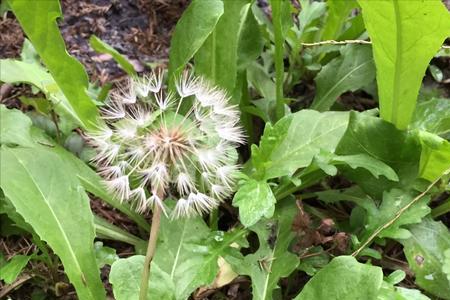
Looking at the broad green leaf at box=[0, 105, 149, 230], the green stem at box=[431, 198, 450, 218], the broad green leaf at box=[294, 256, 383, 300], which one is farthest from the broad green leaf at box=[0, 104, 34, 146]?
the green stem at box=[431, 198, 450, 218]

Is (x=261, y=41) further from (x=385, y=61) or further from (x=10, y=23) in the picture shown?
(x=10, y=23)

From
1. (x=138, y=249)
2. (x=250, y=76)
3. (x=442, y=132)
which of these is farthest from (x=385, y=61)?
(x=138, y=249)

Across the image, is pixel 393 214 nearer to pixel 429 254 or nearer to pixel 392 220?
pixel 392 220

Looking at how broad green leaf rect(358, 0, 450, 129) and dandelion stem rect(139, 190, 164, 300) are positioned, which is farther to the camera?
broad green leaf rect(358, 0, 450, 129)

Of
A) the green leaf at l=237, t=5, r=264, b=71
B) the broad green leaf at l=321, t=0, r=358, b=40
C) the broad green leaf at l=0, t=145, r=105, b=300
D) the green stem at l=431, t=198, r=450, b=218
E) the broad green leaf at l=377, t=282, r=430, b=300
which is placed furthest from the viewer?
the broad green leaf at l=321, t=0, r=358, b=40

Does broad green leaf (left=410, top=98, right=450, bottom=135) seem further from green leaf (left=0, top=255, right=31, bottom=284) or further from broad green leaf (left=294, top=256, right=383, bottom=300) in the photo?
green leaf (left=0, top=255, right=31, bottom=284)

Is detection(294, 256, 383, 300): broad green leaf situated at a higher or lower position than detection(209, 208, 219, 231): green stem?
higher

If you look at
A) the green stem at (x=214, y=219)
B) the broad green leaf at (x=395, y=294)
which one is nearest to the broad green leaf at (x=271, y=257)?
the green stem at (x=214, y=219)

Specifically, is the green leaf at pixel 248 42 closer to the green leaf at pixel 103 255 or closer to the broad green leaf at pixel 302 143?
the broad green leaf at pixel 302 143
